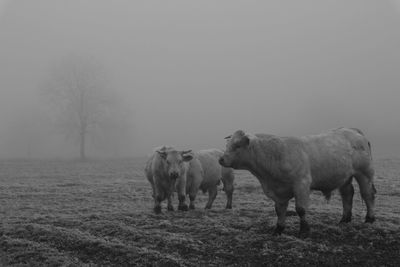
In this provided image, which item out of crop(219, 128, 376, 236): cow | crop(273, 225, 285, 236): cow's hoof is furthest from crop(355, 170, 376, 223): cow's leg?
crop(273, 225, 285, 236): cow's hoof

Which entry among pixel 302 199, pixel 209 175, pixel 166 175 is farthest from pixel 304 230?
pixel 209 175

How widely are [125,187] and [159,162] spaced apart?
468 inches

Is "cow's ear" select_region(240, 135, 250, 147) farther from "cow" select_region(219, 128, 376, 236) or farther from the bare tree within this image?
the bare tree

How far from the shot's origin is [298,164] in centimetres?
1059

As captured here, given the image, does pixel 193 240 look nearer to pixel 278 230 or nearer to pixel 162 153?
pixel 278 230

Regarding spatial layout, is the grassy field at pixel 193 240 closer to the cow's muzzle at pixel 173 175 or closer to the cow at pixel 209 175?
the cow's muzzle at pixel 173 175

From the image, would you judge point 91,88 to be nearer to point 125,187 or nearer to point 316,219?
point 125,187

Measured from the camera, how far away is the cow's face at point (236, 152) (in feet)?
34.8

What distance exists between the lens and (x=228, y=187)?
56.3 ft

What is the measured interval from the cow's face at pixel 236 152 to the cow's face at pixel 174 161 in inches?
132

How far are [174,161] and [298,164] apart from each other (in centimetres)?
467

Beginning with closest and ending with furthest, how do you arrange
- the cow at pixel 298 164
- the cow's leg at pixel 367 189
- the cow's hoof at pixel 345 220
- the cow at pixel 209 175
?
the cow at pixel 298 164 < the cow's leg at pixel 367 189 < the cow's hoof at pixel 345 220 < the cow at pixel 209 175

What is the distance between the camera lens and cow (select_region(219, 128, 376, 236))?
414 inches

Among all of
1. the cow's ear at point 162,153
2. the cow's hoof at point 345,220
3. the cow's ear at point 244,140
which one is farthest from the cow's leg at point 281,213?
the cow's ear at point 162,153
